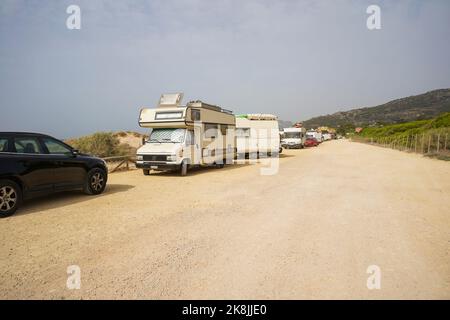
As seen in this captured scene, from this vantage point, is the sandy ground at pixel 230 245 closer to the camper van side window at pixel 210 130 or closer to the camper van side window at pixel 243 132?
the camper van side window at pixel 210 130

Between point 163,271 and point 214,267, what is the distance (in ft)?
2.09

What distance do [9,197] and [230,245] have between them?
4903 mm

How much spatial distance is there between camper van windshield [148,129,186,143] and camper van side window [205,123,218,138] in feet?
4.97

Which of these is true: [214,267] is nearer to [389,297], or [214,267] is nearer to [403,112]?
[389,297]

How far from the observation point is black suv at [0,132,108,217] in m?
6.19

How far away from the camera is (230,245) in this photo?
14.8ft

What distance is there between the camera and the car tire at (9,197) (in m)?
6.06

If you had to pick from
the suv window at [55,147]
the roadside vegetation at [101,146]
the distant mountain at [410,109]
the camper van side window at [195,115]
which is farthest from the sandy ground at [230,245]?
the distant mountain at [410,109]

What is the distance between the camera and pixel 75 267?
3.81 m

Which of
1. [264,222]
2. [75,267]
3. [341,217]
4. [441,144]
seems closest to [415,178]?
[341,217]

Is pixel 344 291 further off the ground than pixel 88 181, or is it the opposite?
pixel 88 181

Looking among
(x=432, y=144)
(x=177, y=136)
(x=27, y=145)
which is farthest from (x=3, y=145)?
(x=432, y=144)

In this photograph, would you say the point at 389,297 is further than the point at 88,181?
No
